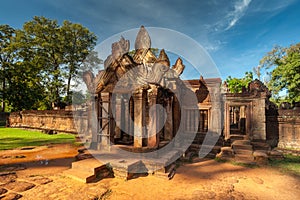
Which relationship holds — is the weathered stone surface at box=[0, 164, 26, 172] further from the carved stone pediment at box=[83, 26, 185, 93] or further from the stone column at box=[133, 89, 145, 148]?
the stone column at box=[133, 89, 145, 148]

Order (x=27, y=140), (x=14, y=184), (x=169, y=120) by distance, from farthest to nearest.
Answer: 1. (x=27, y=140)
2. (x=169, y=120)
3. (x=14, y=184)

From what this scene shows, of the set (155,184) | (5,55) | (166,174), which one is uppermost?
(5,55)

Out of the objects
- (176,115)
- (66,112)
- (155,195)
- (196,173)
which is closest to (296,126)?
(176,115)

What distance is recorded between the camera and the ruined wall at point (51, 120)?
50.5ft

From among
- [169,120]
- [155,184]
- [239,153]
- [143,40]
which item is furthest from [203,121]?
[155,184]

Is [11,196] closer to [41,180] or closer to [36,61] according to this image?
[41,180]

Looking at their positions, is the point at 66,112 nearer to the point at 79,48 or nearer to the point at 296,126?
the point at 79,48

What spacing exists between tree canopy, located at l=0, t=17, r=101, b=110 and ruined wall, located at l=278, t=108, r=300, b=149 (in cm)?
2400

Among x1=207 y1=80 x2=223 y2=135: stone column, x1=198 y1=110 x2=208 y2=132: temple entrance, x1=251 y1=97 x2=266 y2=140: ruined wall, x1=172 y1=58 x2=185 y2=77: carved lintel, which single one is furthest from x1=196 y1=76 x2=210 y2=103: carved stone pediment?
x1=172 y1=58 x2=185 y2=77: carved lintel

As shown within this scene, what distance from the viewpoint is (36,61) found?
22156mm

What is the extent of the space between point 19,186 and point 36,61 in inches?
890

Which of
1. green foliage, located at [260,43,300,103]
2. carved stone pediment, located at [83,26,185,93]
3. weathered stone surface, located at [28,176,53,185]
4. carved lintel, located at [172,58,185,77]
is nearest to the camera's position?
weathered stone surface, located at [28,176,53,185]

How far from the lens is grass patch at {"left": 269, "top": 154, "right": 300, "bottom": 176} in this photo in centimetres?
653

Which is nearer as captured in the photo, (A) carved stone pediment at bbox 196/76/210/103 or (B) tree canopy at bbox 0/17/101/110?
(A) carved stone pediment at bbox 196/76/210/103
